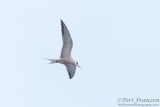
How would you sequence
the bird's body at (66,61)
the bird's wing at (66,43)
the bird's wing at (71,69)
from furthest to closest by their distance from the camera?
1. the bird's wing at (71,69)
2. the bird's body at (66,61)
3. the bird's wing at (66,43)

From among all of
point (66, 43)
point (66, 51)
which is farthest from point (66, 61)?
point (66, 43)

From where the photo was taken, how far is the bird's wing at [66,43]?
91.4 ft

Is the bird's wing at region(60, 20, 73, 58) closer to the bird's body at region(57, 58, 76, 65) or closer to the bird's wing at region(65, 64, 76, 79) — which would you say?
the bird's body at region(57, 58, 76, 65)

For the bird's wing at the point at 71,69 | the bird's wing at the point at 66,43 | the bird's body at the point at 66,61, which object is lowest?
the bird's wing at the point at 71,69

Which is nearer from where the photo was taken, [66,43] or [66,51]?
[66,43]

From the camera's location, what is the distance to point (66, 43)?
93.0 ft

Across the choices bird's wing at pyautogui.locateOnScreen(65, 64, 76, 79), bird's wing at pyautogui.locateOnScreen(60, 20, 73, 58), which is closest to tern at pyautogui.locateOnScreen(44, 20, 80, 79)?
bird's wing at pyautogui.locateOnScreen(60, 20, 73, 58)

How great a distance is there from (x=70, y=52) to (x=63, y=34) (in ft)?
4.34

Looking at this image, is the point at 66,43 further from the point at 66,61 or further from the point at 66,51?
the point at 66,61

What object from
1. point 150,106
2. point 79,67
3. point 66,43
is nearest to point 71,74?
point 79,67

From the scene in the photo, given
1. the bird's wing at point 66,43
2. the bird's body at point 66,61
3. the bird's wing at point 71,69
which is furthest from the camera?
the bird's wing at point 71,69

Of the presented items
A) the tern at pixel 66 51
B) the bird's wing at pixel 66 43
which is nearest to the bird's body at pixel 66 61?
the tern at pixel 66 51

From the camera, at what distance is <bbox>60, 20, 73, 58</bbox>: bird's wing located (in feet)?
Answer: 91.4

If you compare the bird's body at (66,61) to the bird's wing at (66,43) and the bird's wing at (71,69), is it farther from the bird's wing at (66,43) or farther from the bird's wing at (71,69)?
the bird's wing at (71,69)
